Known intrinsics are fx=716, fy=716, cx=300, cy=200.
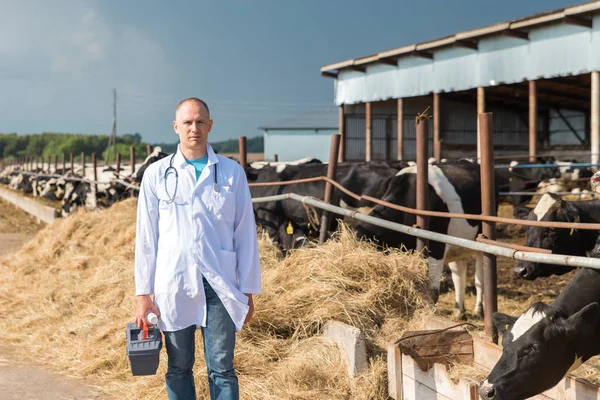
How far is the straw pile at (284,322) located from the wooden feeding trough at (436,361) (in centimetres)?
31

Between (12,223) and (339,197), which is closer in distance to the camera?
(339,197)

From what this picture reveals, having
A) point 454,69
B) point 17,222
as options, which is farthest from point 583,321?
point 17,222

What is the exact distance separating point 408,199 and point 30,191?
85.7ft

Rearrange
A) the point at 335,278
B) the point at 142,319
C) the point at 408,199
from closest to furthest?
the point at 142,319 → the point at 335,278 → the point at 408,199

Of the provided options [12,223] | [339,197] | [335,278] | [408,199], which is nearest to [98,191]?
[12,223]

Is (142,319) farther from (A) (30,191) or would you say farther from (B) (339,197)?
(A) (30,191)

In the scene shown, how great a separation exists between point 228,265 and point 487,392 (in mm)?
1403

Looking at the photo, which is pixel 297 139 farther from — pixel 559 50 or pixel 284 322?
pixel 284 322

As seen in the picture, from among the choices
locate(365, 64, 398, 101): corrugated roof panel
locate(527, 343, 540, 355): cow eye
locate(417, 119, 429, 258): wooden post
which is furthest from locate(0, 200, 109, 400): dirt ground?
locate(365, 64, 398, 101): corrugated roof panel

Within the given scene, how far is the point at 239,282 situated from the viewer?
145 inches

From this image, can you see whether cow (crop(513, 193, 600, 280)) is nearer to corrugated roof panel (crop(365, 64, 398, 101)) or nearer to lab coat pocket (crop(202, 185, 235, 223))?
lab coat pocket (crop(202, 185, 235, 223))

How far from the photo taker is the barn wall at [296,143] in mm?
40375

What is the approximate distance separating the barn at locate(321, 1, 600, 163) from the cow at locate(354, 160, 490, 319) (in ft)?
18.1

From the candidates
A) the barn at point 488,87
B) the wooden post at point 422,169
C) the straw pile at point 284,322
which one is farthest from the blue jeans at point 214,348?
the barn at point 488,87
